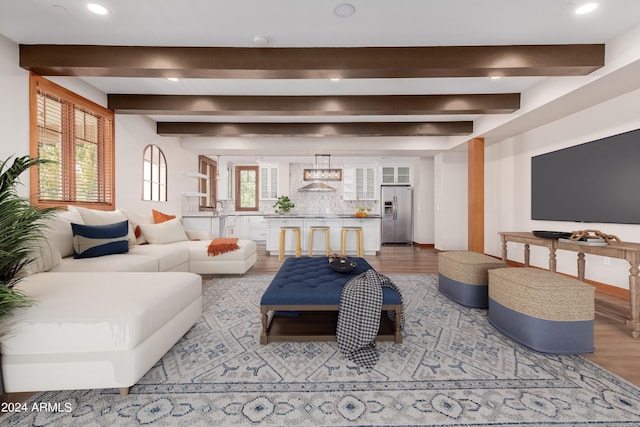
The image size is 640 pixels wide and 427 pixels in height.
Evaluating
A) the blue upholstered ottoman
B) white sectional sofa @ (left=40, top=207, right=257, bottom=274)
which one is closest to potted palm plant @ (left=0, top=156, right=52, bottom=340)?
white sectional sofa @ (left=40, top=207, right=257, bottom=274)

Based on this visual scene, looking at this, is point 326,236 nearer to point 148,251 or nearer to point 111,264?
point 148,251

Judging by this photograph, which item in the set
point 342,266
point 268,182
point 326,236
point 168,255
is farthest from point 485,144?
point 168,255

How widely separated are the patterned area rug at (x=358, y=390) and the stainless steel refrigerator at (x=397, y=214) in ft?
19.6

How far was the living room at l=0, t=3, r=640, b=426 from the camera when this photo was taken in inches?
110

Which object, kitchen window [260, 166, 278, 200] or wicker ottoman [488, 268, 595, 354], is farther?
kitchen window [260, 166, 278, 200]

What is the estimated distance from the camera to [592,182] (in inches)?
138

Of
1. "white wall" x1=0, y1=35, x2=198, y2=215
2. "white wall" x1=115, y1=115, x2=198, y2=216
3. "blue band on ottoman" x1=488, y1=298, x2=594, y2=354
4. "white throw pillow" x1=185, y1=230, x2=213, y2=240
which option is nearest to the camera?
"blue band on ottoman" x1=488, y1=298, x2=594, y2=354

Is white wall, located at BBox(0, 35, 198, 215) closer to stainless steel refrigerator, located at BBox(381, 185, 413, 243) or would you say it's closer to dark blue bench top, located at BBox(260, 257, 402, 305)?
dark blue bench top, located at BBox(260, 257, 402, 305)

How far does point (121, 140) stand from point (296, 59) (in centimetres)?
342

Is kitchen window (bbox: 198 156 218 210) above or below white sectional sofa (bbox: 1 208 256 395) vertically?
above

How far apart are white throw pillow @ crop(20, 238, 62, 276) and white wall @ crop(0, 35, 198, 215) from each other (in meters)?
0.80

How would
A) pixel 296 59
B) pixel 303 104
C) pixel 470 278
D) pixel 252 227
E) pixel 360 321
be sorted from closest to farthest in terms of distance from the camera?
pixel 360 321 < pixel 296 59 < pixel 470 278 < pixel 303 104 < pixel 252 227

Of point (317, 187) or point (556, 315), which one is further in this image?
point (317, 187)

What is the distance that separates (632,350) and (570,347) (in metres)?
0.60
